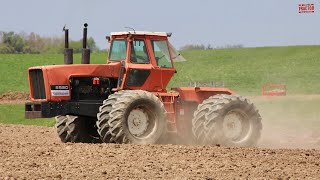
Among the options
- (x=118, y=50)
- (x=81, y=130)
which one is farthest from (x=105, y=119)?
(x=118, y=50)

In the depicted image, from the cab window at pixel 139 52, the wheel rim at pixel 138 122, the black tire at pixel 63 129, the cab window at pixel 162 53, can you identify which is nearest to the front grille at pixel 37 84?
the black tire at pixel 63 129

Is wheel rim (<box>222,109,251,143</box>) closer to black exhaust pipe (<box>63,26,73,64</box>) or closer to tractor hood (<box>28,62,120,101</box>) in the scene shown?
tractor hood (<box>28,62,120,101</box>)

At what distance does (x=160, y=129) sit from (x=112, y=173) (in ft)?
17.7

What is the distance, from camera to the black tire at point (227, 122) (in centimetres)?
1659

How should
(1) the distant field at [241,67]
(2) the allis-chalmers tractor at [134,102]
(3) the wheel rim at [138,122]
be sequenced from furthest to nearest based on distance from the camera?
(1) the distant field at [241,67] < (3) the wheel rim at [138,122] < (2) the allis-chalmers tractor at [134,102]

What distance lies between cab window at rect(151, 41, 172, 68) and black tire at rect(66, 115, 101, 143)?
213 centimetres

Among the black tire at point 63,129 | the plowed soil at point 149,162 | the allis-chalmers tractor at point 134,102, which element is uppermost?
the allis-chalmers tractor at point 134,102

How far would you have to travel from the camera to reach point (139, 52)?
55.6 feet

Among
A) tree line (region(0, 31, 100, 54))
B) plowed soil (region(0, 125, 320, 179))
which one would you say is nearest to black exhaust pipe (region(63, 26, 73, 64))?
plowed soil (region(0, 125, 320, 179))

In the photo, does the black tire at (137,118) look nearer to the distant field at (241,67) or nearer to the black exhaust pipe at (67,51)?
the black exhaust pipe at (67,51)

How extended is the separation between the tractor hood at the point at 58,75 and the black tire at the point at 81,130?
946 millimetres

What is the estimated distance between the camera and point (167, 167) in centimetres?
1178

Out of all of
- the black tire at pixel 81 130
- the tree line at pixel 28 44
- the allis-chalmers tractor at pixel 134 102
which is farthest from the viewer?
the tree line at pixel 28 44

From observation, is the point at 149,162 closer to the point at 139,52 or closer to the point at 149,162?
Answer: the point at 149,162
